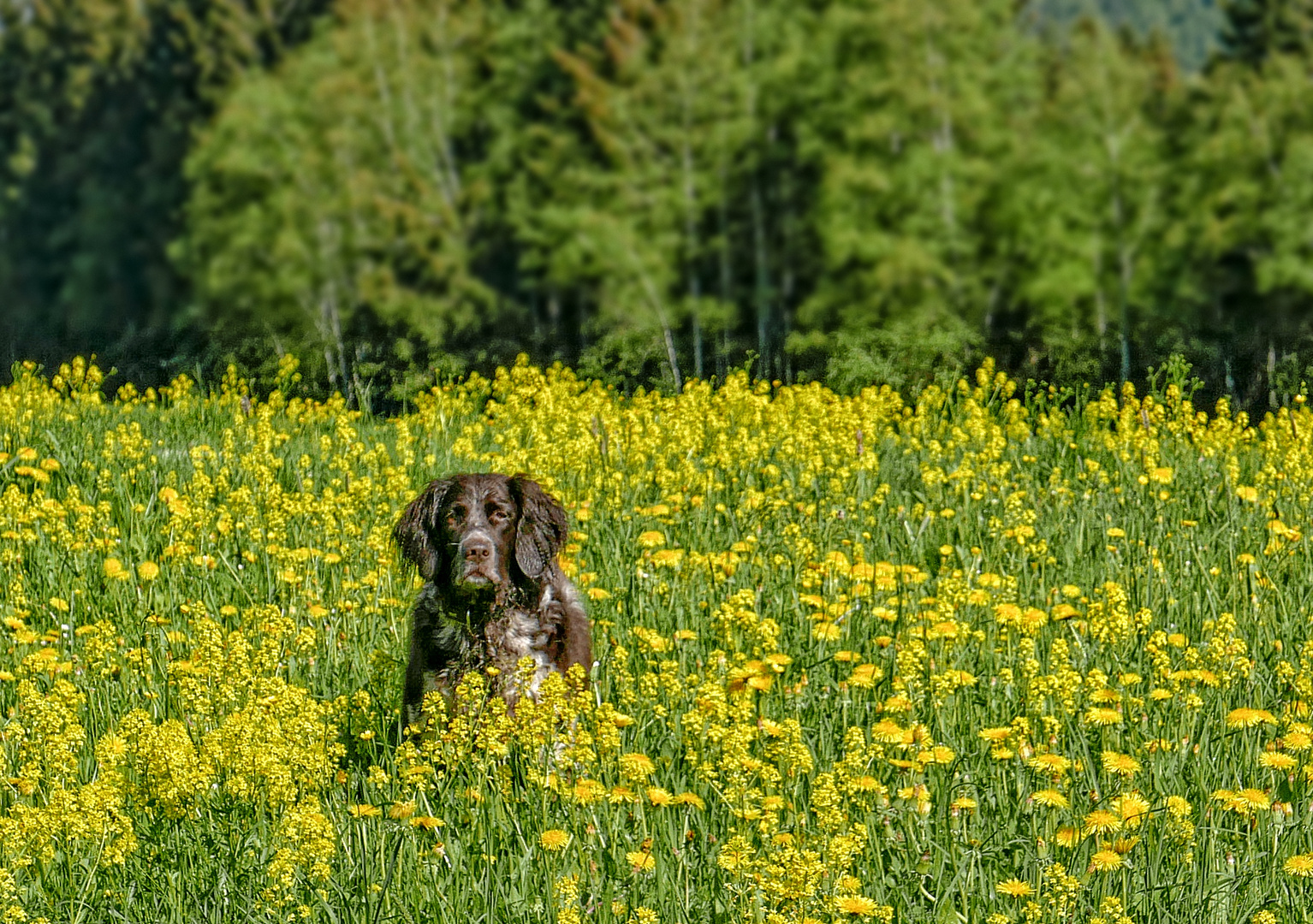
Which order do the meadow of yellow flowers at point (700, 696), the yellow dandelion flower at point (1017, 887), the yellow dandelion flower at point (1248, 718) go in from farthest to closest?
the yellow dandelion flower at point (1248, 718) < the meadow of yellow flowers at point (700, 696) < the yellow dandelion flower at point (1017, 887)

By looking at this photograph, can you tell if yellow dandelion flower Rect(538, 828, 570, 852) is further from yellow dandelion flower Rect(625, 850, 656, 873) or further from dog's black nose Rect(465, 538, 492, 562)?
dog's black nose Rect(465, 538, 492, 562)

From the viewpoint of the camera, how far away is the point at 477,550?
14.7 feet

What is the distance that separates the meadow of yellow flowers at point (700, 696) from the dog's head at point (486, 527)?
1.31 ft

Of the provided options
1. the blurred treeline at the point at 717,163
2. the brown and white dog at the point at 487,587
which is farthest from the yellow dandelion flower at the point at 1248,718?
the blurred treeline at the point at 717,163

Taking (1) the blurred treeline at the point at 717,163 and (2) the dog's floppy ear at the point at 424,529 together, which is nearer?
Result: (2) the dog's floppy ear at the point at 424,529

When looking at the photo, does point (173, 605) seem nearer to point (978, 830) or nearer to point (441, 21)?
point (978, 830)

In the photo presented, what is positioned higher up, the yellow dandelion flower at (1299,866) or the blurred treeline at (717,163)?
the blurred treeline at (717,163)

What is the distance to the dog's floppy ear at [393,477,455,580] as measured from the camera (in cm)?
479

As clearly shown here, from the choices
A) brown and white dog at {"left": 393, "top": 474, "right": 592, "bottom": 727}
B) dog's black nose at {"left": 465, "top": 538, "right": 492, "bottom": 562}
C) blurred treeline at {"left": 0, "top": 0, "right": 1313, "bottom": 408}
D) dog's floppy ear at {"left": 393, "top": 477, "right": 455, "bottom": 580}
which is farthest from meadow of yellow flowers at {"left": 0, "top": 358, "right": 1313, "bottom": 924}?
blurred treeline at {"left": 0, "top": 0, "right": 1313, "bottom": 408}

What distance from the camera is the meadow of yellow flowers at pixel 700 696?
118 inches

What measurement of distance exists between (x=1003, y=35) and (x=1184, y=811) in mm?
28154

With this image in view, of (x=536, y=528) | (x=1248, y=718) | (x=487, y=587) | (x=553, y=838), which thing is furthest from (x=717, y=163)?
(x=553, y=838)

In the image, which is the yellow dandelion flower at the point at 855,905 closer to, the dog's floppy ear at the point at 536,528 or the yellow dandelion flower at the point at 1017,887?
the yellow dandelion flower at the point at 1017,887

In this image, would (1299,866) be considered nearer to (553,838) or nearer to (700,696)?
(700,696)
